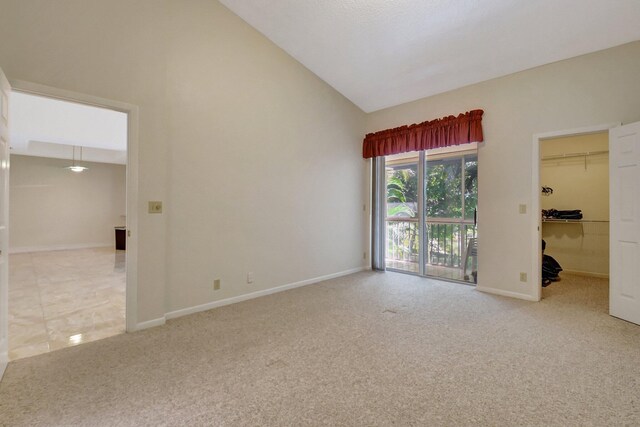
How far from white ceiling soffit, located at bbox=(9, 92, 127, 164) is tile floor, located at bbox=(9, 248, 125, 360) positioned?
2.28 meters

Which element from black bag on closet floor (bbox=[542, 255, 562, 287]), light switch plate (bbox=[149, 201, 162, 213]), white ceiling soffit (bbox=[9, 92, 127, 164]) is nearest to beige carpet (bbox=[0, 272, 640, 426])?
light switch plate (bbox=[149, 201, 162, 213])

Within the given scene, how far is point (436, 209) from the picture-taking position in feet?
17.1

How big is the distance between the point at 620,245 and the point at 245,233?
406cm

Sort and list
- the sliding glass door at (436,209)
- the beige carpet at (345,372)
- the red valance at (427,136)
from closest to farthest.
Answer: the beige carpet at (345,372)
the red valance at (427,136)
the sliding glass door at (436,209)

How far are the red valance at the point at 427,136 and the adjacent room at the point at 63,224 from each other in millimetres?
4258

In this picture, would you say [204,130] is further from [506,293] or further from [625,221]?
[625,221]

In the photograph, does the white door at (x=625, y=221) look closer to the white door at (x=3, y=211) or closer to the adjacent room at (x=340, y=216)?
the adjacent room at (x=340, y=216)

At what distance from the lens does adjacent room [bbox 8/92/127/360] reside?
2926 mm

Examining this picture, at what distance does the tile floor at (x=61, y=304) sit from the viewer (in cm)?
257

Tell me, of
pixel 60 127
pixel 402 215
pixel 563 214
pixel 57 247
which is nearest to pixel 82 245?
pixel 57 247

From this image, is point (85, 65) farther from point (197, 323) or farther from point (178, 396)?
point (178, 396)

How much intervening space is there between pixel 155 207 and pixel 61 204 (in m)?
7.74

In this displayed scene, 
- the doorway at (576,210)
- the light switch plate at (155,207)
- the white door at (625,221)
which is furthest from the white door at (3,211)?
the doorway at (576,210)

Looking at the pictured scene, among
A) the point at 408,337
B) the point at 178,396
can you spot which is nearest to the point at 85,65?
the point at 178,396
